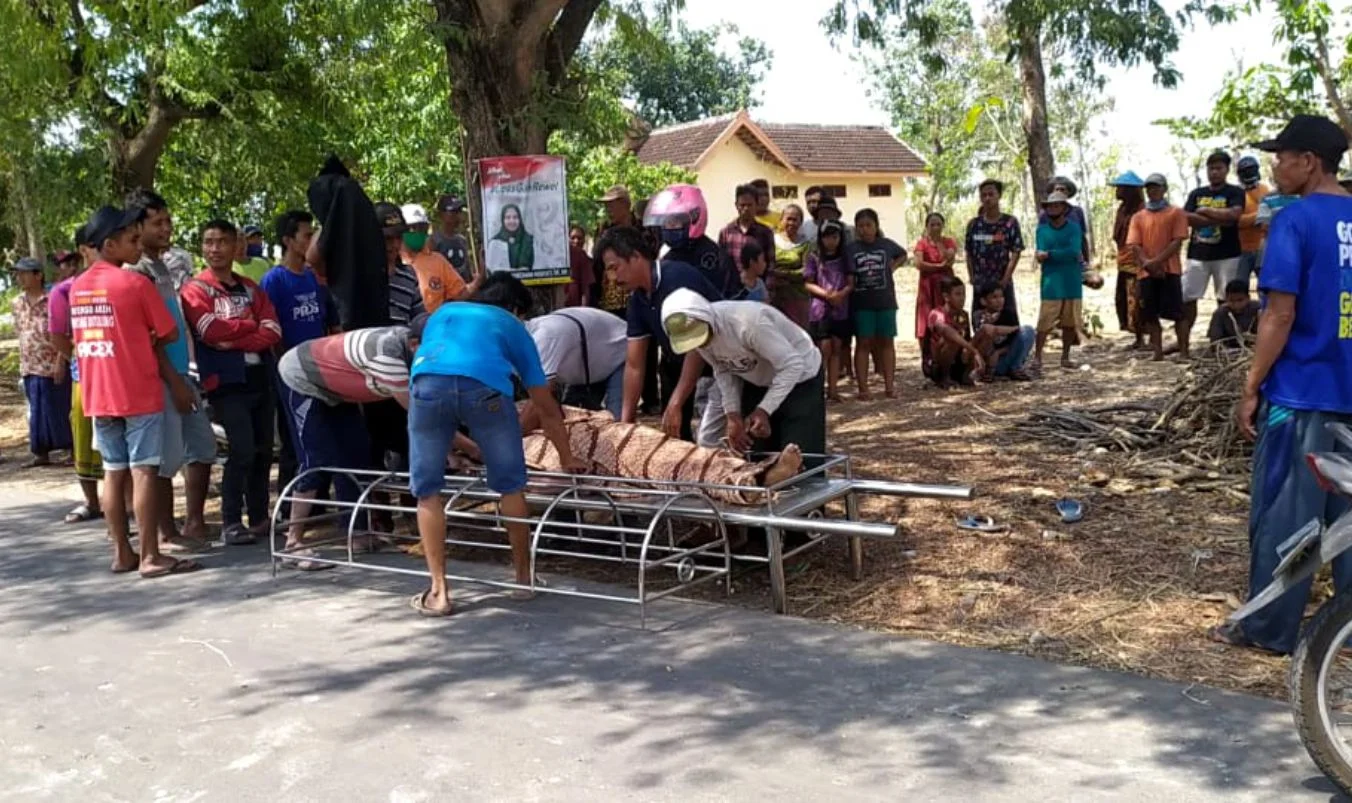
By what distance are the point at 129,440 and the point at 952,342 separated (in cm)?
675

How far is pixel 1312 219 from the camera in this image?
4.54 metres

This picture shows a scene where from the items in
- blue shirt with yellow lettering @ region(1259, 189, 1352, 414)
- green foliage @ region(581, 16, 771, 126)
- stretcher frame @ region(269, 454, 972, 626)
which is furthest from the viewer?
green foliage @ region(581, 16, 771, 126)

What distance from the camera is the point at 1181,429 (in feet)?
25.9

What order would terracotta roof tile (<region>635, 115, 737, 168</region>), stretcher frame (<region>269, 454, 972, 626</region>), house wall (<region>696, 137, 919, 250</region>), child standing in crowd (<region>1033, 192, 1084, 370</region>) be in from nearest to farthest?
stretcher frame (<region>269, 454, 972, 626</region>) < child standing in crowd (<region>1033, 192, 1084, 370</region>) < terracotta roof tile (<region>635, 115, 737, 168</region>) < house wall (<region>696, 137, 919, 250</region>)

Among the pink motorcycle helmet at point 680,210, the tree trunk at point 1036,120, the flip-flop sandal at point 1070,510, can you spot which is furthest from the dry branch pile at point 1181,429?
the tree trunk at point 1036,120

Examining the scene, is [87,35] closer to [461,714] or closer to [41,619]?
[41,619]

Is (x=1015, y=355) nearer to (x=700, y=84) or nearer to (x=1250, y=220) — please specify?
(x=1250, y=220)

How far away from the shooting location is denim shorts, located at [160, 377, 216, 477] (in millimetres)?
6840

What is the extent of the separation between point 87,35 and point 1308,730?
12.5 meters

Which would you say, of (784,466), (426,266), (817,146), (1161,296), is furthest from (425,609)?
(817,146)

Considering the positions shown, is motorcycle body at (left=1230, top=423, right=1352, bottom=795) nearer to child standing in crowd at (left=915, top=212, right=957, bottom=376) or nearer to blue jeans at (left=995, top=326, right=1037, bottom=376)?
blue jeans at (left=995, top=326, right=1037, bottom=376)

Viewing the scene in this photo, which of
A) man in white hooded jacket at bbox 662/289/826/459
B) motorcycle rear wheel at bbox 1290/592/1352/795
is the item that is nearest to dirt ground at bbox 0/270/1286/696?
man in white hooded jacket at bbox 662/289/826/459

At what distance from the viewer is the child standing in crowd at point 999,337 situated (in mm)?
11203

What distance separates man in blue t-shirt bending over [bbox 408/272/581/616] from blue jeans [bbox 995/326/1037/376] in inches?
250
